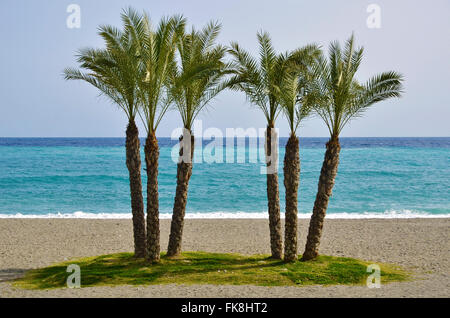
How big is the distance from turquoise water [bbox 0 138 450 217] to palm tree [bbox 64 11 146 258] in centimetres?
1174

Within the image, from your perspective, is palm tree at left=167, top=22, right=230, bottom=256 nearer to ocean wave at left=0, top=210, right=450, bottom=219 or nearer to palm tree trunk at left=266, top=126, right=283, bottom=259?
palm tree trunk at left=266, top=126, right=283, bottom=259

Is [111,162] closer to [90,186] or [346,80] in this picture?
[90,186]

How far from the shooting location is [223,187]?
120 ft

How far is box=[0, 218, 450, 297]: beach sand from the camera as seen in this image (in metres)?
10.2

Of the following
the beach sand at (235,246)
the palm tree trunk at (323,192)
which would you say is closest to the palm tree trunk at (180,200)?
the beach sand at (235,246)

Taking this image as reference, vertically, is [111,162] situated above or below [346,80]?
below

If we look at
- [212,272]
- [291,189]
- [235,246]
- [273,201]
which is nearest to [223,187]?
[235,246]

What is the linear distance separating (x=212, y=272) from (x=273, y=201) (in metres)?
2.66

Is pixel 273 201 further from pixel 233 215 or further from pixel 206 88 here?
pixel 233 215

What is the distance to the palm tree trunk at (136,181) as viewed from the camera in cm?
1262

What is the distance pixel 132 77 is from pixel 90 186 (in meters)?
27.7

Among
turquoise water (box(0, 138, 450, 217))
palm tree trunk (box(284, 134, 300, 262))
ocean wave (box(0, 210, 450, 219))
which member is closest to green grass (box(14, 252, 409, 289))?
palm tree trunk (box(284, 134, 300, 262))
